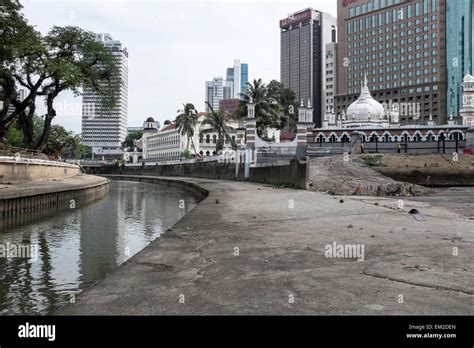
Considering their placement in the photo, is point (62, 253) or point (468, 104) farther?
point (468, 104)

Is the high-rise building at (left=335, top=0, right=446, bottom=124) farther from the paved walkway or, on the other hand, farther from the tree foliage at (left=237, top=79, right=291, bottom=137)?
the paved walkway

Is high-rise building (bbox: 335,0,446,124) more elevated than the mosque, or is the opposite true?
high-rise building (bbox: 335,0,446,124)

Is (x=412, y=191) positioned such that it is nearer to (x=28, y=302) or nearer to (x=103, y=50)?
(x=28, y=302)

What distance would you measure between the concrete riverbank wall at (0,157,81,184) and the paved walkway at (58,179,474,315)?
20147 mm

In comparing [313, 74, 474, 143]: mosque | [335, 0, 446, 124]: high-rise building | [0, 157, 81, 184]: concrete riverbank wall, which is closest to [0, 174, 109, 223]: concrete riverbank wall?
[0, 157, 81, 184]: concrete riverbank wall

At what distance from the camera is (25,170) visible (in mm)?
29234

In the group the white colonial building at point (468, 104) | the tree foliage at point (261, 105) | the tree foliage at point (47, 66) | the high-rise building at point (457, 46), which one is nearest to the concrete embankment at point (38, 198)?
the tree foliage at point (47, 66)

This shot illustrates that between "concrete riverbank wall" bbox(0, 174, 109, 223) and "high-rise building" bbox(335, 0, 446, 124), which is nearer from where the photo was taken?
"concrete riverbank wall" bbox(0, 174, 109, 223)

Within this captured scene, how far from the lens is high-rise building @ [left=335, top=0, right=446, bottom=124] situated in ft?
413

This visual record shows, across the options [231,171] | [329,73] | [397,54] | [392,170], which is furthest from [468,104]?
[329,73]

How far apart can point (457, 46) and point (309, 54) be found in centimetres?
7483

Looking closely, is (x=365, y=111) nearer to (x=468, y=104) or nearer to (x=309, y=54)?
(x=468, y=104)

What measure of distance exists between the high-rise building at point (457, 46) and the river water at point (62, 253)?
4804 inches

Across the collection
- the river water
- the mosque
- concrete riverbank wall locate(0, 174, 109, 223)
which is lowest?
the river water
